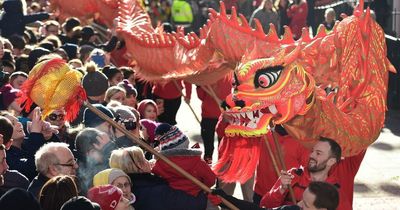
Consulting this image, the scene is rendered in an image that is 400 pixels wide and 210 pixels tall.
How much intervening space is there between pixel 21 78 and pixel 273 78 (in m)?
4.09

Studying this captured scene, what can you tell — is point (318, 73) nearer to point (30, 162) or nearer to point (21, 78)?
point (30, 162)

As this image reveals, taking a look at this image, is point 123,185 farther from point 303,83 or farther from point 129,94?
point 129,94

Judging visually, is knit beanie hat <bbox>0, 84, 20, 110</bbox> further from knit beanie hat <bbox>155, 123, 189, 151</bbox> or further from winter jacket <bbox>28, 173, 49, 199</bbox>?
winter jacket <bbox>28, 173, 49, 199</bbox>

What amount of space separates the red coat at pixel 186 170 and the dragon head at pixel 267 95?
0.30 metres

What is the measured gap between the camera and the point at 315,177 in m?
7.24

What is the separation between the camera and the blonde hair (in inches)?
286

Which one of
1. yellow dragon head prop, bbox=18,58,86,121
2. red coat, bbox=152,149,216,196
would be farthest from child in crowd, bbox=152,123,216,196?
yellow dragon head prop, bbox=18,58,86,121

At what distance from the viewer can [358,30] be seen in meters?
7.81

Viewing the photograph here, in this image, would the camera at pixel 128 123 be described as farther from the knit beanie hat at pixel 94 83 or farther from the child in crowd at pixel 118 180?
the child in crowd at pixel 118 180

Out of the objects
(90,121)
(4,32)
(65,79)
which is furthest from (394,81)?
(65,79)

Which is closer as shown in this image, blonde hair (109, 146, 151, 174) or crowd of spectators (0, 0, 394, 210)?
crowd of spectators (0, 0, 394, 210)

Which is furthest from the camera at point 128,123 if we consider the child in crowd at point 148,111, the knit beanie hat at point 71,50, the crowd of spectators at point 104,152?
the knit beanie hat at point 71,50

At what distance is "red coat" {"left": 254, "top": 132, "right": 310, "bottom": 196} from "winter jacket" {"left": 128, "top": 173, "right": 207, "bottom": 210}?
1.06 m

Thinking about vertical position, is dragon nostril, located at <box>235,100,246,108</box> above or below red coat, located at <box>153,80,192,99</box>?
above
